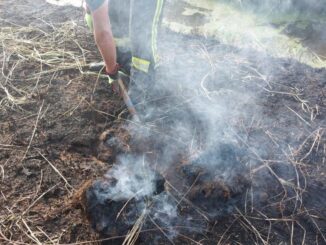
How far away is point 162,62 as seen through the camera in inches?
165

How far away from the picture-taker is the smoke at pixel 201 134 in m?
2.76

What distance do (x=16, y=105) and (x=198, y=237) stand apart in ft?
7.08

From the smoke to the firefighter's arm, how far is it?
43 cm

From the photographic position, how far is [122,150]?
10.2 feet

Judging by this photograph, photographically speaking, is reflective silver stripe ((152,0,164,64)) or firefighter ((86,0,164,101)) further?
reflective silver stripe ((152,0,164,64))

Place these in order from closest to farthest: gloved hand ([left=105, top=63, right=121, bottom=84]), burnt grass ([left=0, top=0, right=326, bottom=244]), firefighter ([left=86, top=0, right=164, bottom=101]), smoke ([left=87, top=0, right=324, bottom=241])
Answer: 1. burnt grass ([left=0, top=0, right=326, bottom=244])
2. smoke ([left=87, top=0, right=324, bottom=241])
3. firefighter ([left=86, top=0, right=164, bottom=101])
4. gloved hand ([left=105, top=63, right=121, bottom=84])

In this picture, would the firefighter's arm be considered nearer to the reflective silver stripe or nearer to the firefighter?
the firefighter

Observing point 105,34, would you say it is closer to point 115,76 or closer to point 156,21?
point 115,76

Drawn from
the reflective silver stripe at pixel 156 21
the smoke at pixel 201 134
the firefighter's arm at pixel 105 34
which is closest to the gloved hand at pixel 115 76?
the firefighter's arm at pixel 105 34

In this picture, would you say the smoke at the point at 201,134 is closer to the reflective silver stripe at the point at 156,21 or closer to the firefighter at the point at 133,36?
the firefighter at the point at 133,36

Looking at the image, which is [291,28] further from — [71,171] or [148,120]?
[71,171]

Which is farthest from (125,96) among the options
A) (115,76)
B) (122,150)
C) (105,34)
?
(105,34)

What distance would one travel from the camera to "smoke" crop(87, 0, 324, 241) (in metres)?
2.76

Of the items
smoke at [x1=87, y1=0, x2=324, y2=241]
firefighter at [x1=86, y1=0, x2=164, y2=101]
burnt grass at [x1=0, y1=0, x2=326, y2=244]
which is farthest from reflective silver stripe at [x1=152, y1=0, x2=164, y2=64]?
burnt grass at [x1=0, y1=0, x2=326, y2=244]
